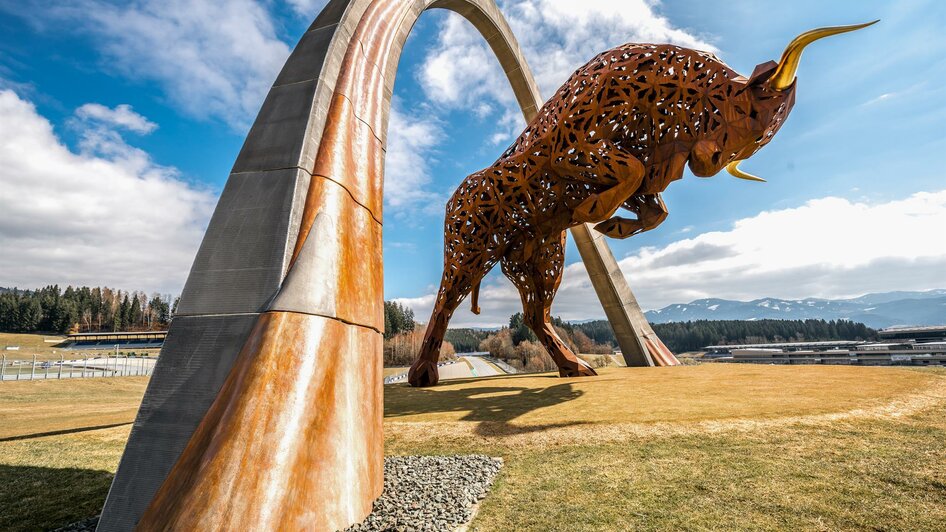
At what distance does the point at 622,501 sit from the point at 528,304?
9.26 m

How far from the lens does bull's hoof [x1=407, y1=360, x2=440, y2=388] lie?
42.5 feet

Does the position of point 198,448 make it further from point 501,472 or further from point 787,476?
point 787,476

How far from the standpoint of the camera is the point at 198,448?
3.40 m

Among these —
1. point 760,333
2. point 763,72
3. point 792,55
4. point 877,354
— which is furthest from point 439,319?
point 760,333

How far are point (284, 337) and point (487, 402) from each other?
6650 mm

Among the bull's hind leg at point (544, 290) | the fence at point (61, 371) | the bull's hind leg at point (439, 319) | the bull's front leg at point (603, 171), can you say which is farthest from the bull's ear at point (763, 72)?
the fence at point (61, 371)

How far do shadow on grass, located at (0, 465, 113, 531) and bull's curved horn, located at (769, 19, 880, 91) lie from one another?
468 inches

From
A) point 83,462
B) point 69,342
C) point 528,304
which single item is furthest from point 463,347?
point 83,462

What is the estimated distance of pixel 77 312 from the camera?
70688 millimetres

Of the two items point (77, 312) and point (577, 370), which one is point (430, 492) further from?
point (77, 312)

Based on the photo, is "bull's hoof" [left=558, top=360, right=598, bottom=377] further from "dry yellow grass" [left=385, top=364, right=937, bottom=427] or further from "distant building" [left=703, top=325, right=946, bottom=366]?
"distant building" [left=703, top=325, right=946, bottom=366]

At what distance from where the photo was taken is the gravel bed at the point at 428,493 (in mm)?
3771

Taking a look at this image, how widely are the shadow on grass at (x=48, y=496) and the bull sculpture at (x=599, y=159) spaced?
27.0 feet

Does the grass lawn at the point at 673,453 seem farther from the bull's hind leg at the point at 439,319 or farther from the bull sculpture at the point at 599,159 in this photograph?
the bull sculpture at the point at 599,159
